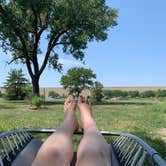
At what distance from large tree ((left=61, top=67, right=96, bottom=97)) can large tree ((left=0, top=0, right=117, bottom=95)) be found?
0.94 meters

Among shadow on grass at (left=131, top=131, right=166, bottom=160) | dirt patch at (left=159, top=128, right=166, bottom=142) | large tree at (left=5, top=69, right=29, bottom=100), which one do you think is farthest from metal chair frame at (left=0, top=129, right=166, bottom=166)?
large tree at (left=5, top=69, right=29, bottom=100)

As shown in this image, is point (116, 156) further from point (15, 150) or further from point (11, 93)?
point (11, 93)

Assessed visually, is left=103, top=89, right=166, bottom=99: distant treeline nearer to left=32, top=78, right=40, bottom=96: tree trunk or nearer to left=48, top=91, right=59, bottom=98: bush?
left=48, top=91, right=59, bottom=98: bush

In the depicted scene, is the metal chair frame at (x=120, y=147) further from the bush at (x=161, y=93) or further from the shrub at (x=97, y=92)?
the bush at (x=161, y=93)

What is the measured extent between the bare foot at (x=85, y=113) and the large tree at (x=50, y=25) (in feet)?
55.9

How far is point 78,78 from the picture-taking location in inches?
926

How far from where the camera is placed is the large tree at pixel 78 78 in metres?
23.5

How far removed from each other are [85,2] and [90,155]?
773 inches

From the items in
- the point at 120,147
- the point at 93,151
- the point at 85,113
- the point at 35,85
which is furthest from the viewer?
the point at 35,85

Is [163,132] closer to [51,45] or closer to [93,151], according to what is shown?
[93,151]

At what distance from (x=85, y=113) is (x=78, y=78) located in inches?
810

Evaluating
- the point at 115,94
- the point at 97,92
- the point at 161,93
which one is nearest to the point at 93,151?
the point at 97,92

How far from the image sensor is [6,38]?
2188 centimetres

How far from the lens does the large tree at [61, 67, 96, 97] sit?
23453 millimetres
